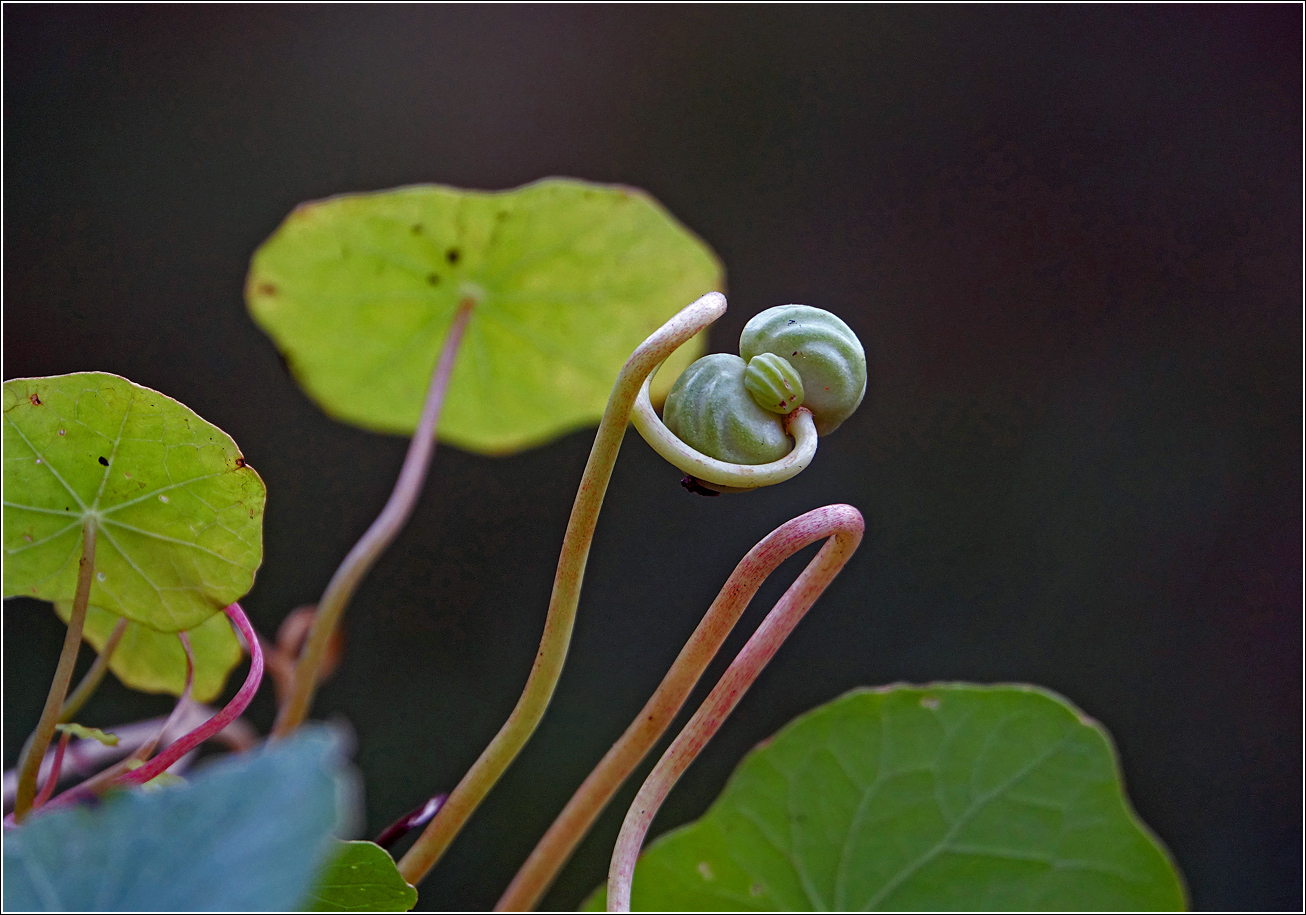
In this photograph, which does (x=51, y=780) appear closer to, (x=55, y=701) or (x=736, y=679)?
(x=55, y=701)

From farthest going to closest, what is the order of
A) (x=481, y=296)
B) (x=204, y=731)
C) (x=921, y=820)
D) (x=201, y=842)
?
(x=481, y=296) → (x=921, y=820) → (x=204, y=731) → (x=201, y=842)

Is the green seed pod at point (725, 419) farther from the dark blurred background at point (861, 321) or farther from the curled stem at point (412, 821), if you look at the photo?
the dark blurred background at point (861, 321)

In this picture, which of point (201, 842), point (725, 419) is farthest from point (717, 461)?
point (201, 842)

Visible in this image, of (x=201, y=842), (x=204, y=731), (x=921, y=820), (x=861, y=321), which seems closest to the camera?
(x=201, y=842)

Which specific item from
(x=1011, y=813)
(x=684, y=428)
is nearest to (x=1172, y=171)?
(x=1011, y=813)

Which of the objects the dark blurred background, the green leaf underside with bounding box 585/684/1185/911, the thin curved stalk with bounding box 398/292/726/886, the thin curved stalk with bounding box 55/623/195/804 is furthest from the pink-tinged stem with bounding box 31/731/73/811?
the dark blurred background

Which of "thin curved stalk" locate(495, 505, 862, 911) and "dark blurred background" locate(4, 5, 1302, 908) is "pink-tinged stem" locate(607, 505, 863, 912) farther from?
"dark blurred background" locate(4, 5, 1302, 908)
